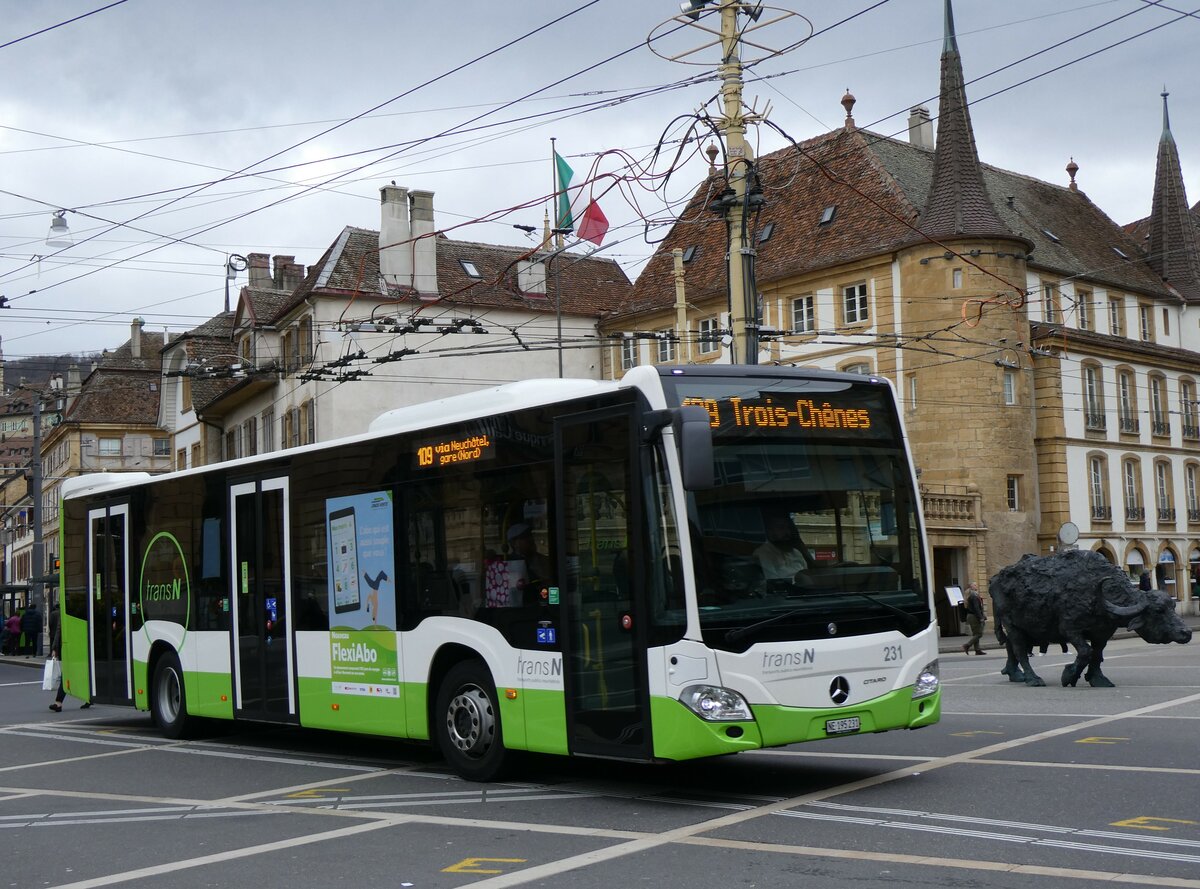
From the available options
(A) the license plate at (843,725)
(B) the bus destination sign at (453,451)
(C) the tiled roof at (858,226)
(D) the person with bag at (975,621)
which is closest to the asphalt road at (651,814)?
(A) the license plate at (843,725)

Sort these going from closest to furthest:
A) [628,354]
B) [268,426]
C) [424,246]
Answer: [424,246]
[268,426]
[628,354]

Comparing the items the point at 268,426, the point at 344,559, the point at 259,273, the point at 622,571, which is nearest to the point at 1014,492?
the point at 268,426

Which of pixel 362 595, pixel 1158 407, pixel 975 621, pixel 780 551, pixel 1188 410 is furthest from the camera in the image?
pixel 1188 410

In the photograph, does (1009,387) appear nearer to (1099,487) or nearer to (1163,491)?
(1099,487)

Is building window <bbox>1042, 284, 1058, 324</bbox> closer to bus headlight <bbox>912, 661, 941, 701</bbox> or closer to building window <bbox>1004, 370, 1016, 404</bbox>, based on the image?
building window <bbox>1004, 370, 1016, 404</bbox>

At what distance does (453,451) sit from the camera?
12.4 m

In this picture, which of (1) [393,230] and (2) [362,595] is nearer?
(2) [362,595]

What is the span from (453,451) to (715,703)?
137 inches

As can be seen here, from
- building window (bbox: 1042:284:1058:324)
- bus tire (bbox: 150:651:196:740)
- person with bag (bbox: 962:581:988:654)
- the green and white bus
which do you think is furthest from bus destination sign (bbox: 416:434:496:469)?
building window (bbox: 1042:284:1058:324)

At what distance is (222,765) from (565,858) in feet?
22.2

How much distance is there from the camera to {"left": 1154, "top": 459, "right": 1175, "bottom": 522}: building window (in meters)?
59.3

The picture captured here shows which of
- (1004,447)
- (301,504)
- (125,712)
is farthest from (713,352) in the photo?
(301,504)

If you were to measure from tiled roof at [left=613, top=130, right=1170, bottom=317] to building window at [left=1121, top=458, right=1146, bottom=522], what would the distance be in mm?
7134

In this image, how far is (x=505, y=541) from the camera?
11695 mm
